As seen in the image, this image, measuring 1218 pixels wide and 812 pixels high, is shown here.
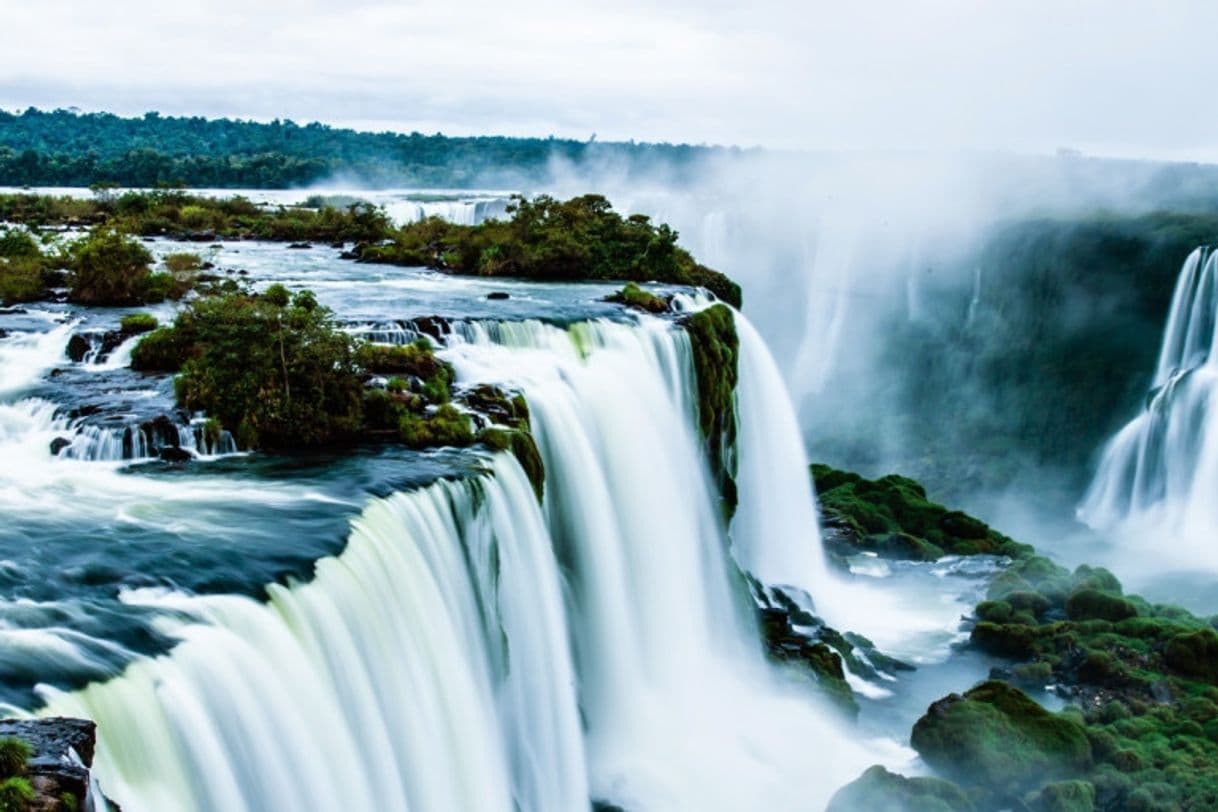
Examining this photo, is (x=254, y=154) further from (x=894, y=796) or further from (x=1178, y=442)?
(x=894, y=796)

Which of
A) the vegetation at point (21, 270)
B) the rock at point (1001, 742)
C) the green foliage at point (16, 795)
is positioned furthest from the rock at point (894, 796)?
the vegetation at point (21, 270)

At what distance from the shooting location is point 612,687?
19.5 metres

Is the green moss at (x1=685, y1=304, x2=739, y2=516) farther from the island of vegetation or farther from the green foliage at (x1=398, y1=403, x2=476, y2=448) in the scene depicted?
the green foliage at (x1=398, y1=403, x2=476, y2=448)

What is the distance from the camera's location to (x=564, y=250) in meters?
36.9

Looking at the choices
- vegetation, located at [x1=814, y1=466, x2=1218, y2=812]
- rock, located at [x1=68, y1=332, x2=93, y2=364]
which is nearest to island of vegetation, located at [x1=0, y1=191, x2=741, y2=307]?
rock, located at [x1=68, y1=332, x2=93, y2=364]

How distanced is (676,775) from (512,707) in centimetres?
443

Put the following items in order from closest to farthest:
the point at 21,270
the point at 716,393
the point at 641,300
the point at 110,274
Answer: the point at 110,274, the point at 21,270, the point at 716,393, the point at 641,300

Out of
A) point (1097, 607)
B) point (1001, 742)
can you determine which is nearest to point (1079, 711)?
point (1001, 742)

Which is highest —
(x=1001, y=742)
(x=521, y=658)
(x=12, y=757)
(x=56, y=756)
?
(x=12, y=757)

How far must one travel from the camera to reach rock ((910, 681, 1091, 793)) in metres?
18.9

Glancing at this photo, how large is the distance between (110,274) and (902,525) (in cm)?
2491

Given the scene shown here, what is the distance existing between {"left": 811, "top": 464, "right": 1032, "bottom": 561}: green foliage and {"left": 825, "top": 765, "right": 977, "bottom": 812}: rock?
1640 cm

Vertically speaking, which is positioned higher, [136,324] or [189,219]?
[189,219]

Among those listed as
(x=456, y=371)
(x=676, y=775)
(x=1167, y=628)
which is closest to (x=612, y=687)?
(x=676, y=775)
